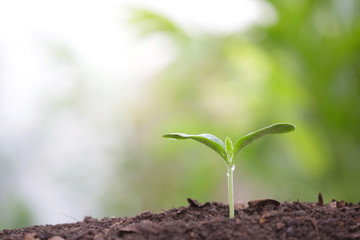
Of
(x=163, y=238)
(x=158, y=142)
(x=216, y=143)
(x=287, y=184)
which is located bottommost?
(x=163, y=238)

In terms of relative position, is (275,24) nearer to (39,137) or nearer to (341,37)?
(341,37)

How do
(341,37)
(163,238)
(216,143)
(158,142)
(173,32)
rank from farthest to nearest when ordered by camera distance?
1. (158,142)
2. (173,32)
3. (341,37)
4. (216,143)
5. (163,238)

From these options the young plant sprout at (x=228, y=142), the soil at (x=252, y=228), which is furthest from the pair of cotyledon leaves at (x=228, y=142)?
the soil at (x=252, y=228)

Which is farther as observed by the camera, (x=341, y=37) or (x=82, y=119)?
(x=82, y=119)

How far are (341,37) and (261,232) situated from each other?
8.94 feet

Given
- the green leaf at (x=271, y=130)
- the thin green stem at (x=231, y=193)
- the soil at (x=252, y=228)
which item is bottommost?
the soil at (x=252, y=228)

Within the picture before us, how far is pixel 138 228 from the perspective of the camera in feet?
2.13

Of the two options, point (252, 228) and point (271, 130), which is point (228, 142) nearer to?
point (271, 130)

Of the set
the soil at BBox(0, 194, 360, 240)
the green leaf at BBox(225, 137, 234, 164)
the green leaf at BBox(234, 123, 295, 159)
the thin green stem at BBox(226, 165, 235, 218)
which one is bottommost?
the soil at BBox(0, 194, 360, 240)

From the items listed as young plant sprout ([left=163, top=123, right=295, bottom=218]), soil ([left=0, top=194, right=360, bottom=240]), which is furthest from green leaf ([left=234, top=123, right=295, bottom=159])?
soil ([left=0, top=194, right=360, bottom=240])

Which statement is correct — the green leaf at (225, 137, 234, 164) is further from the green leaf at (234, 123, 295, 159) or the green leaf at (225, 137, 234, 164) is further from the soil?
the soil

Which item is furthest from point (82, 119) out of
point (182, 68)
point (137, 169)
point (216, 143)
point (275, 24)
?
point (216, 143)

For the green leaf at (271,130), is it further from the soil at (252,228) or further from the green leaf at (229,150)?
the soil at (252,228)

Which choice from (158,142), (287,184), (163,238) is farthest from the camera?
(287,184)
